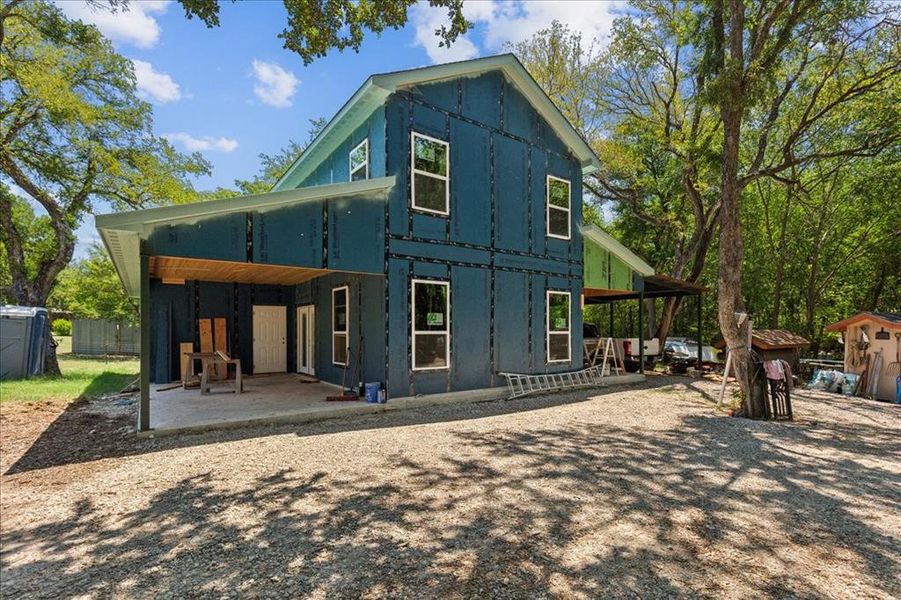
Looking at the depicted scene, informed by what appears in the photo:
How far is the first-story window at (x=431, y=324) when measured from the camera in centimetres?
873

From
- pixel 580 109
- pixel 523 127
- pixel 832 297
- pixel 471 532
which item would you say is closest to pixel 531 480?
pixel 471 532

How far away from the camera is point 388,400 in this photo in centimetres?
820

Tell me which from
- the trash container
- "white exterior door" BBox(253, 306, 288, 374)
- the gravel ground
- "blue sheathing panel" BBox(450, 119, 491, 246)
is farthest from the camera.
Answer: "white exterior door" BBox(253, 306, 288, 374)

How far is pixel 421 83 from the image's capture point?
8.83m

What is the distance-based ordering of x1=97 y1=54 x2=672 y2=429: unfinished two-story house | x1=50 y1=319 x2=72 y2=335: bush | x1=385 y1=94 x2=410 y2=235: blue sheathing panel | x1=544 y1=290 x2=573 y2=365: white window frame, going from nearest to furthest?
x1=97 y1=54 x2=672 y2=429: unfinished two-story house < x1=385 y1=94 x2=410 y2=235: blue sheathing panel < x1=544 y1=290 x2=573 y2=365: white window frame < x1=50 y1=319 x2=72 y2=335: bush

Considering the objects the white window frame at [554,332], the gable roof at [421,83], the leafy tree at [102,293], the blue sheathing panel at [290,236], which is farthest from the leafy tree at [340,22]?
the leafy tree at [102,293]

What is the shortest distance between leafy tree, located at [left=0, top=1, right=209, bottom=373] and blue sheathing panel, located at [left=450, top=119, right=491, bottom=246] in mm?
11504

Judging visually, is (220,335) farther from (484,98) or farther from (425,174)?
(484,98)

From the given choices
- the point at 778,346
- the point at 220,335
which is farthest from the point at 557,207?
the point at 220,335

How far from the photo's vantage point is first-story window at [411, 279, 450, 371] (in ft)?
28.6

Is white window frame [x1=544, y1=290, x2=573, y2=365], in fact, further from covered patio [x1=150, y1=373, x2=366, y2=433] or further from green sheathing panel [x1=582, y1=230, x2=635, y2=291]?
covered patio [x1=150, y1=373, x2=366, y2=433]

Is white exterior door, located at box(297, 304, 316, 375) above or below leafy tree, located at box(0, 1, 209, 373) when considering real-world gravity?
below

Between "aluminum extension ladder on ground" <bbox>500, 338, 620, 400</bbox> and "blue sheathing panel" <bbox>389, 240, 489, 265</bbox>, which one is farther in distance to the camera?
"aluminum extension ladder on ground" <bbox>500, 338, 620, 400</bbox>

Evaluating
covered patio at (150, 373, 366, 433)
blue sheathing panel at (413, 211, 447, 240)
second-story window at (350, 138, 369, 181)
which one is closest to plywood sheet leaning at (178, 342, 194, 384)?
covered patio at (150, 373, 366, 433)
